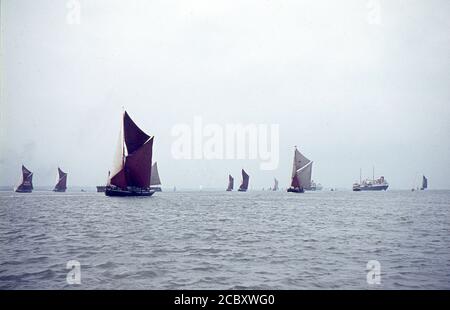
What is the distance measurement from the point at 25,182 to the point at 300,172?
9648 cm

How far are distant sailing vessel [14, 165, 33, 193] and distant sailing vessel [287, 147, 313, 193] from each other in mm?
92920

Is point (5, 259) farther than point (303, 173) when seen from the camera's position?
No

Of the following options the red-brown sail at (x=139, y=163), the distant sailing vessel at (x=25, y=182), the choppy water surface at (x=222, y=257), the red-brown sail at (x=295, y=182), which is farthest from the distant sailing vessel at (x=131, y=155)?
the distant sailing vessel at (x=25, y=182)

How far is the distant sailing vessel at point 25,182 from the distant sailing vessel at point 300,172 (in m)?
92.9

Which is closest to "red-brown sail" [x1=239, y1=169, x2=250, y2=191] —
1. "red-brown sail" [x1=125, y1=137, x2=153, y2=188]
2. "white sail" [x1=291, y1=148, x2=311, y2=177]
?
"white sail" [x1=291, y1=148, x2=311, y2=177]

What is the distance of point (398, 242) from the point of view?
68.4ft

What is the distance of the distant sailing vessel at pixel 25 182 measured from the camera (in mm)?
124188

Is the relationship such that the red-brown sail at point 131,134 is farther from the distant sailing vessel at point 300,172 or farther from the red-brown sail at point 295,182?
the red-brown sail at point 295,182

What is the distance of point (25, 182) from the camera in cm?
12506

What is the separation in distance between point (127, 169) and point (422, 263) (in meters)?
55.9

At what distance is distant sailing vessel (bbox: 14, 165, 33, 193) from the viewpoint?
124 meters

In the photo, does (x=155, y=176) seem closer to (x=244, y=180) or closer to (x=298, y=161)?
(x=298, y=161)
